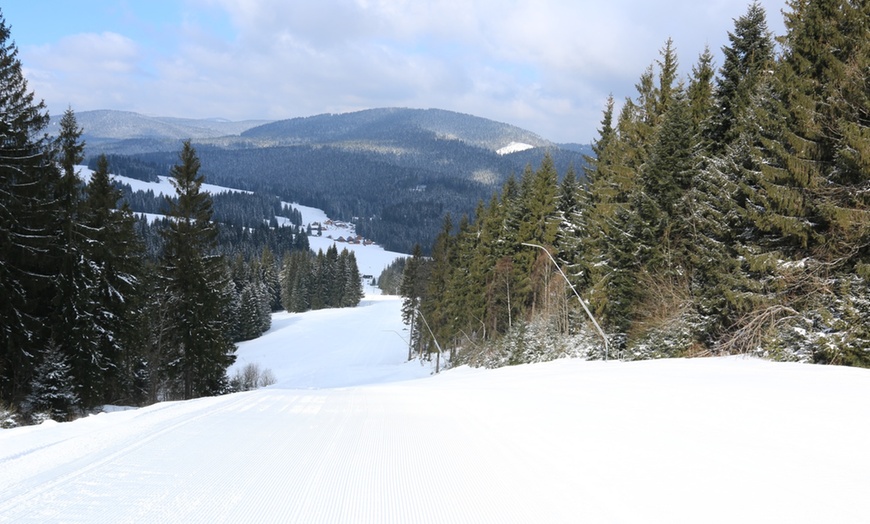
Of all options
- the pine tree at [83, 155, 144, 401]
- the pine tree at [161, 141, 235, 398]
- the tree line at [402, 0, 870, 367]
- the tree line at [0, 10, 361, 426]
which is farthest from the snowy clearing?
the pine tree at [161, 141, 235, 398]

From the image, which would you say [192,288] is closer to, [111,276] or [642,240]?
[111,276]

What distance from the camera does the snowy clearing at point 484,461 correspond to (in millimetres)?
3361

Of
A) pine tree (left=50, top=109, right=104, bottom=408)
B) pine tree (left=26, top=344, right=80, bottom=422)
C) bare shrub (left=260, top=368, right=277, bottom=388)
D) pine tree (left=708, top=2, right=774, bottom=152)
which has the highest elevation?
pine tree (left=708, top=2, right=774, bottom=152)

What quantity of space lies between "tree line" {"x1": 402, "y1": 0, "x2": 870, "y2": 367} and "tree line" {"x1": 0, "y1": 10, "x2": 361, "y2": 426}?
18.5m

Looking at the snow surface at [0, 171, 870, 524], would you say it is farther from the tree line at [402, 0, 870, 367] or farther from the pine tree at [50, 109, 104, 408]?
the pine tree at [50, 109, 104, 408]

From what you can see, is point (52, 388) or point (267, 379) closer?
point (52, 388)

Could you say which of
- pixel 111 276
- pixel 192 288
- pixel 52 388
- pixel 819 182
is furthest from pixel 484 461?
pixel 192 288

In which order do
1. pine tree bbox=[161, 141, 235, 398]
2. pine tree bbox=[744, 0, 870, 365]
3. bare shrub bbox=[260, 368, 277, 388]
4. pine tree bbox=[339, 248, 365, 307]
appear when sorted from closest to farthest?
pine tree bbox=[744, 0, 870, 365] → pine tree bbox=[161, 141, 235, 398] → bare shrub bbox=[260, 368, 277, 388] → pine tree bbox=[339, 248, 365, 307]

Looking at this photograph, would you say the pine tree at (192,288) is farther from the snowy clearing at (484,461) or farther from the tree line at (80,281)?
the snowy clearing at (484,461)

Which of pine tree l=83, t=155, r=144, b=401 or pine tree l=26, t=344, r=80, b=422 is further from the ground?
pine tree l=83, t=155, r=144, b=401

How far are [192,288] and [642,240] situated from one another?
68.6 ft

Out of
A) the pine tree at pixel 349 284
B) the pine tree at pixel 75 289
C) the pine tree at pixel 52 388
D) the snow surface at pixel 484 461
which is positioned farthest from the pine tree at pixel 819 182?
the pine tree at pixel 349 284

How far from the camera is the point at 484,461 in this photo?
469cm

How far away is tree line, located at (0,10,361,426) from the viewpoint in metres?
16.1
